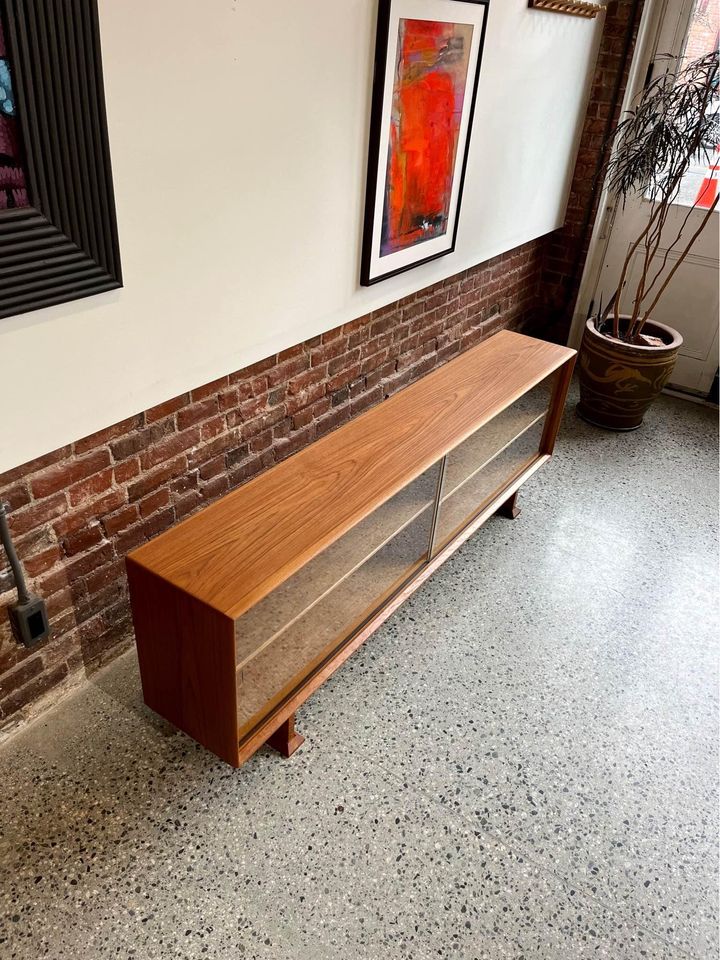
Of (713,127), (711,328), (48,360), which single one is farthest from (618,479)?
(48,360)

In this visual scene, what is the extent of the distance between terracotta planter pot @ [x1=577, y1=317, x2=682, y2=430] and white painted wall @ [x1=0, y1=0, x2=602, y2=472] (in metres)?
1.49

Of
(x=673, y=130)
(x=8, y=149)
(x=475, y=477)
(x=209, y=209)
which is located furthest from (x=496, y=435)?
(x=8, y=149)

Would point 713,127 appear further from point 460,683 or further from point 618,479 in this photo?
point 460,683

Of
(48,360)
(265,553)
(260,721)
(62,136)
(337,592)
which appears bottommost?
(260,721)

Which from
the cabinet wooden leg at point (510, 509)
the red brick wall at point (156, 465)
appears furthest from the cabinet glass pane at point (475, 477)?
the red brick wall at point (156, 465)

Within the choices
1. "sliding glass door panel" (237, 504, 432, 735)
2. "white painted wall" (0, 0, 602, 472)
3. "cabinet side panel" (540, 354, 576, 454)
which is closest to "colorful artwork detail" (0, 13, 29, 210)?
"white painted wall" (0, 0, 602, 472)

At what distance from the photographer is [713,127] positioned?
3262 millimetres

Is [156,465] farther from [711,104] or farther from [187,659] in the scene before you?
[711,104]

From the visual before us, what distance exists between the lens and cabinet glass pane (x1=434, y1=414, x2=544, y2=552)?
2617mm

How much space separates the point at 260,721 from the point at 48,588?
0.69 m

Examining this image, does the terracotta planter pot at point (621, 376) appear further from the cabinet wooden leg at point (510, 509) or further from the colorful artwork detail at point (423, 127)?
the colorful artwork detail at point (423, 127)

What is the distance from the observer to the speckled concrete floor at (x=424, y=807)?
69.4 inches

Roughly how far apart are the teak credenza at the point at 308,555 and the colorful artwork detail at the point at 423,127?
596mm

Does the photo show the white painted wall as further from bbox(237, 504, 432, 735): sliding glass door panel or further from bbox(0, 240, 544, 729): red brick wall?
bbox(237, 504, 432, 735): sliding glass door panel
